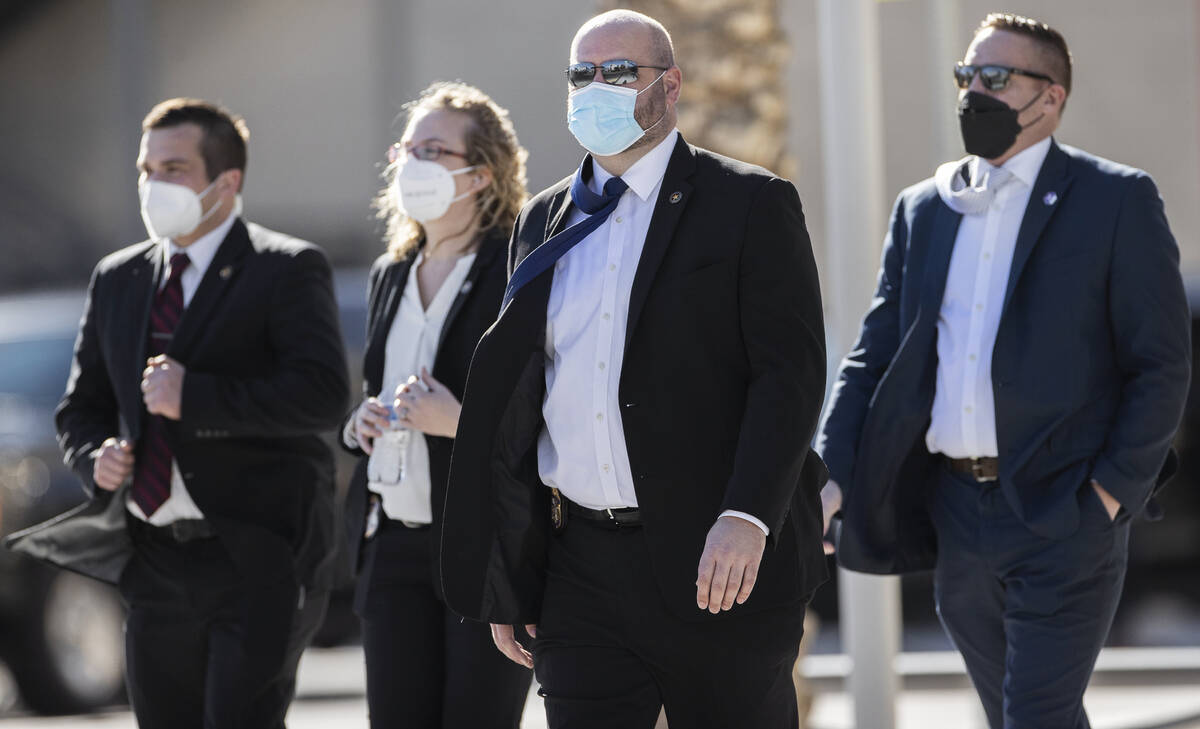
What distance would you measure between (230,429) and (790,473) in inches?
71.2

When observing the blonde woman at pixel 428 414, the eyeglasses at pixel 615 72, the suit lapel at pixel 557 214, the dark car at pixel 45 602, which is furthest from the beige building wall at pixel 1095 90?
the eyeglasses at pixel 615 72

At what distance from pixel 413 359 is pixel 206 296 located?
695 mm

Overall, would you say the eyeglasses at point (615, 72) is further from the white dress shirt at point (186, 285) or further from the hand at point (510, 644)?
the white dress shirt at point (186, 285)

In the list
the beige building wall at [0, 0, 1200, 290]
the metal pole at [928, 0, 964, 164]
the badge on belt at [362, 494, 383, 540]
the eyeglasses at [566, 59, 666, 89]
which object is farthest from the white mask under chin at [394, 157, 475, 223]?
the beige building wall at [0, 0, 1200, 290]

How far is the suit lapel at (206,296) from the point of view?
4543 mm

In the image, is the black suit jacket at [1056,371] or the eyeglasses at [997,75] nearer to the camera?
the black suit jacket at [1056,371]

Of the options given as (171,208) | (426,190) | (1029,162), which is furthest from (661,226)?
(171,208)

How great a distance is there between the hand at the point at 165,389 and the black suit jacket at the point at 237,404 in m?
0.02

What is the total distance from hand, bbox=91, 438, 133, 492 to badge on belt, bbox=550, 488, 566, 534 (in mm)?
1511

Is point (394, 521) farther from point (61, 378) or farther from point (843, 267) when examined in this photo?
point (61, 378)

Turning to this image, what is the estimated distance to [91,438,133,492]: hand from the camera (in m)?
4.42

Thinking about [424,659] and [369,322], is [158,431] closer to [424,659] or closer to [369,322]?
[369,322]

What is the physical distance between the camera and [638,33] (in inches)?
134

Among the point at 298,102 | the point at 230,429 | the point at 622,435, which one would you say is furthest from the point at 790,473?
the point at 298,102
